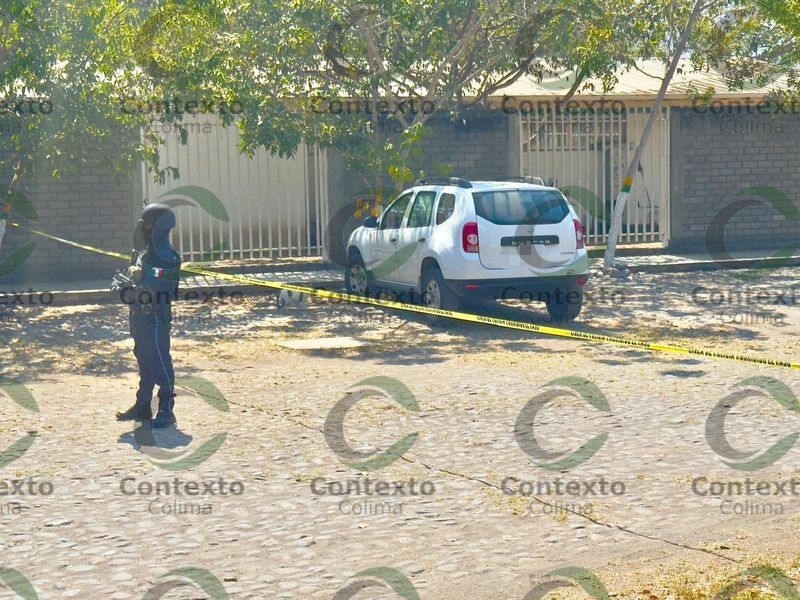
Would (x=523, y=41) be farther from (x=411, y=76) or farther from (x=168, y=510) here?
(x=168, y=510)

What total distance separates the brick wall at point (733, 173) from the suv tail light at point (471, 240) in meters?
10.3

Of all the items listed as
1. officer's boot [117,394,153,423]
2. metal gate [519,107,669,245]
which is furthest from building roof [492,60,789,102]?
officer's boot [117,394,153,423]

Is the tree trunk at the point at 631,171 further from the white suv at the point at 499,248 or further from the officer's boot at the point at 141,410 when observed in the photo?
the officer's boot at the point at 141,410

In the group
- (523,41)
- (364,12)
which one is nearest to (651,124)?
(523,41)

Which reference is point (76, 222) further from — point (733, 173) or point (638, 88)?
point (733, 173)

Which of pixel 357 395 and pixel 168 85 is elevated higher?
pixel 168 85

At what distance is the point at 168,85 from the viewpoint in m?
19.3

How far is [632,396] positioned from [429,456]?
8.42 feet

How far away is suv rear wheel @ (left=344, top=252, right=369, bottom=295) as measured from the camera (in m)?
17.6

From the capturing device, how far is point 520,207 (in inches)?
597

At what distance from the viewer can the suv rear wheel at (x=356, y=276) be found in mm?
17641

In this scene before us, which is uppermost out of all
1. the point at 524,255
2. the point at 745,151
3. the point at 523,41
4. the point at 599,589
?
the point at 523,41

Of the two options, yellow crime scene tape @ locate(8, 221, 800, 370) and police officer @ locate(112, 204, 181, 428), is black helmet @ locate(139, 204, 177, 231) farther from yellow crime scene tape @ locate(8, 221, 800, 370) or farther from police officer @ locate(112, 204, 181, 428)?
yellow crime scene tape @ locate(8, 221, 800, 370)

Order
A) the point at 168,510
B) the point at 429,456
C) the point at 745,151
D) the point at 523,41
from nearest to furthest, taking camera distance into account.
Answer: the point at 168,510 → the point at 429,456 → the point at 523,41 → the point at 745,151
